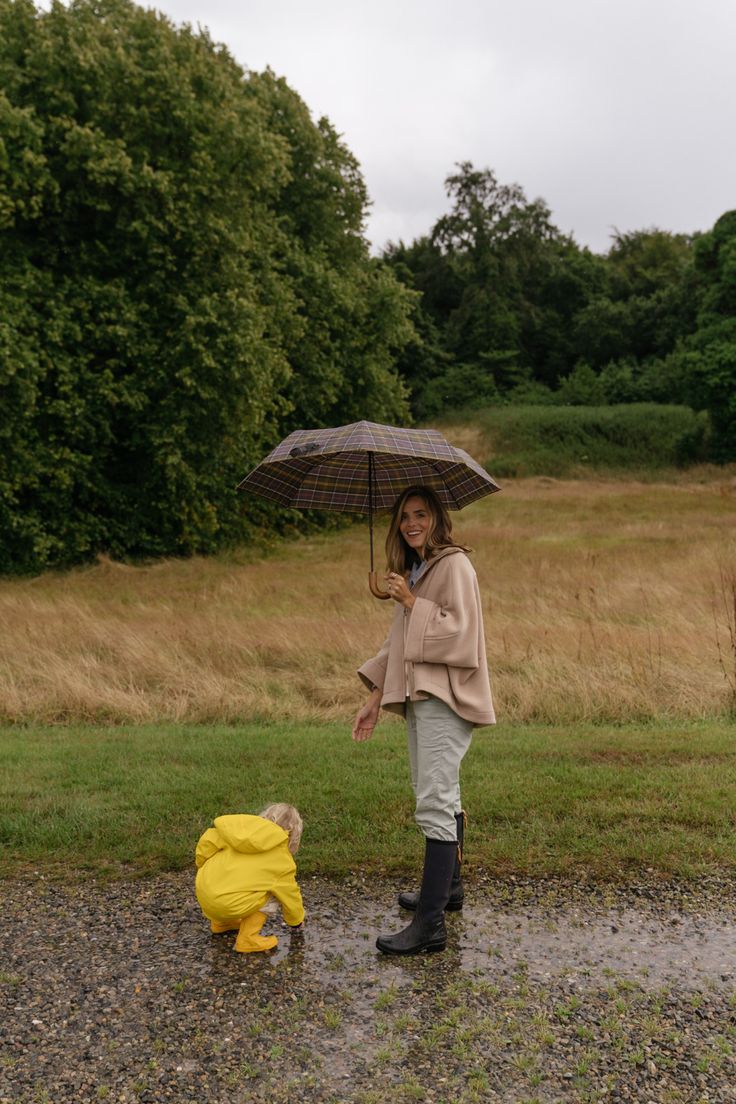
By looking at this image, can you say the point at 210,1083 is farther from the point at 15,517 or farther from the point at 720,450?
the point at 720,450

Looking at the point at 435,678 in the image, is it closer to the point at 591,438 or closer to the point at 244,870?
the point at 244,870

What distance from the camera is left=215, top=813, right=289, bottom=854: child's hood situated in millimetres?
4285

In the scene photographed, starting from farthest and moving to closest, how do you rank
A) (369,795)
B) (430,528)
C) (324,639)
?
(324,639)
(369,795)
(430,528)

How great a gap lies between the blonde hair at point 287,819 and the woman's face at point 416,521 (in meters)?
1.45

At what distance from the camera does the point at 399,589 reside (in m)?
4.27

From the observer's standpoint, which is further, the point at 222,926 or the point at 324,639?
the point at 324,639

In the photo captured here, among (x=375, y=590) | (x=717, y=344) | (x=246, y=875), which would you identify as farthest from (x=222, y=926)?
(x=717, y=344)

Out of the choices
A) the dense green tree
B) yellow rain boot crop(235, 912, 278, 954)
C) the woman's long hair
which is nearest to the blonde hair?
yellow rain boot crop(235, 912, 278, 954)

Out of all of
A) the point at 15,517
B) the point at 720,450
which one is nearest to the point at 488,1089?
the point at 15,517

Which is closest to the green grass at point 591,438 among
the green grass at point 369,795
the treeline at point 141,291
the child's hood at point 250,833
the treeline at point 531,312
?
the treeline at point 531,312

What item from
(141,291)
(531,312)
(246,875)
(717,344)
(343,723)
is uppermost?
(531,312)

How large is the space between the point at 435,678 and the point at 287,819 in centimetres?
107

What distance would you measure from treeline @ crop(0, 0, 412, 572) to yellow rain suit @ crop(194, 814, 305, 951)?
49.2 feet

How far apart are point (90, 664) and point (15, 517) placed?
10195mm
